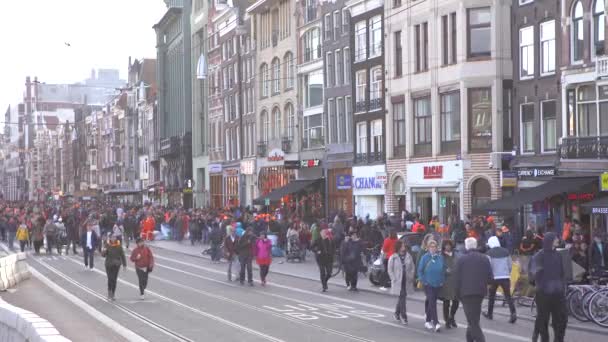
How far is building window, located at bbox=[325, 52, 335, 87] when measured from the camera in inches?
2228

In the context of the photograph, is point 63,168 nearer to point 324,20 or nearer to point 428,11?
point 324,20

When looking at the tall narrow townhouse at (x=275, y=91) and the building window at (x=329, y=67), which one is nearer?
the building window at (x=329, y=67)

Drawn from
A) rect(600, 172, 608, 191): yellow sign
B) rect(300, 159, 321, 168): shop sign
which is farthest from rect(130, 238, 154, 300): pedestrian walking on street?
rect(300, 159, 321, 168): shop sign

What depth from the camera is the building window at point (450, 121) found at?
44.0 metres

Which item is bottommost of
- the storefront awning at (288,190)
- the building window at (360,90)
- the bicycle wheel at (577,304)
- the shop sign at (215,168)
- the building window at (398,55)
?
the bicycle wheel at (577,304)

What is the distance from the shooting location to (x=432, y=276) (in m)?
19.2

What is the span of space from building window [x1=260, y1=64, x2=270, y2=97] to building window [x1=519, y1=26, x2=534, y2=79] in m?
28.6

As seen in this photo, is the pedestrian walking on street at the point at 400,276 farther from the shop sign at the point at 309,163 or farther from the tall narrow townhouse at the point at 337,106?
the shop sign at the point at 309,163

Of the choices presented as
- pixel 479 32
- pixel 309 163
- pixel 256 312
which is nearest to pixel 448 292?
pixel 256 312

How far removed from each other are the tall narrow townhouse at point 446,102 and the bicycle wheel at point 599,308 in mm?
19465

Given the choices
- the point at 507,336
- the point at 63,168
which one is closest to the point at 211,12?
the point at 507,336

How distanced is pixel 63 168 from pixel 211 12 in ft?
295

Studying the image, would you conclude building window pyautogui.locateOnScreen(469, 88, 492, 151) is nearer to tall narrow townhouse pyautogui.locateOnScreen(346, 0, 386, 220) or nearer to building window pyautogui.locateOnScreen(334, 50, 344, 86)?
tall narrow townhouse pyautogui.locateOnScreen(346, 0, 386, 220)

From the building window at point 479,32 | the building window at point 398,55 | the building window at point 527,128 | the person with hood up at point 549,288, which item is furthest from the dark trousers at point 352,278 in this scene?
the building window at point 398,55
